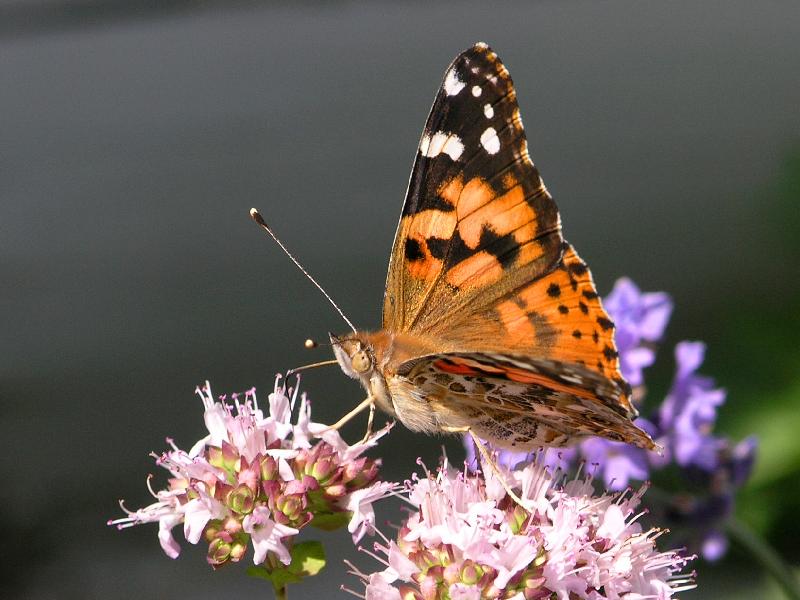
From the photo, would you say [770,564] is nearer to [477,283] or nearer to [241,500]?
[477,283]

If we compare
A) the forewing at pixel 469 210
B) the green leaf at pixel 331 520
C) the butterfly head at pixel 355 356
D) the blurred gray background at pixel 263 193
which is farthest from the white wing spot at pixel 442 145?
the blurred gray background at pixel 263 193

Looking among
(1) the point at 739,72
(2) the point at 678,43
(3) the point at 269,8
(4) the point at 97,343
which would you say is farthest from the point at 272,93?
(1) the point at 739,72

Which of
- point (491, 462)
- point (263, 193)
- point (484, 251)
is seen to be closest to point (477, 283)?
point (484, 251)

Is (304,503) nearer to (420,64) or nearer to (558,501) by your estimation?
(558,501)

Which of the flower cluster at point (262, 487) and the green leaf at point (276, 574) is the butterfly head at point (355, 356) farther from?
the green leaf at point (276, 574)

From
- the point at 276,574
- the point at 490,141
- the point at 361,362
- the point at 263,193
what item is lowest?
the point at 276,574

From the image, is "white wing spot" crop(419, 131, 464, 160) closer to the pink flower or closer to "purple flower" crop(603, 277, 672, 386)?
"purple flower" crop(603, 277, 672, 386)
